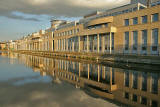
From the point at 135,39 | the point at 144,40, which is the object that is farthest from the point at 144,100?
the point at 135,39

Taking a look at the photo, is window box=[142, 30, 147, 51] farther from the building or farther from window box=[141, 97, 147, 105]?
window box=[141, 97, 147, 105]

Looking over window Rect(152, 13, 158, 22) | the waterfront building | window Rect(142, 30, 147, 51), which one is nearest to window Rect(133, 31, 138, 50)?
the waterfront building

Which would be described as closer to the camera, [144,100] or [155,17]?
[144,100]

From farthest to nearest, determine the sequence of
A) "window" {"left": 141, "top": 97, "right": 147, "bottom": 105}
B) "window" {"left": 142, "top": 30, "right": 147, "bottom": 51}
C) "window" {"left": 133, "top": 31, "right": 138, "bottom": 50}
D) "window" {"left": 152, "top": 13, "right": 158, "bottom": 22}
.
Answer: "window" {"left": 133, "top": 31, "right": 138, "bottom": 50} → "window" {"left": 142, "top": 30, "right": 147, "bottom": 51} → "window" {"left": 152, "top": 13, "right": 158, "bottom": 22} → "window" {"left": 141, "top": 97, "right": 147, "bottom": 105}

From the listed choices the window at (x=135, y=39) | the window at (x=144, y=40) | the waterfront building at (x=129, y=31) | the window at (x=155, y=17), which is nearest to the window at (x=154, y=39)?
the waterfront building at (x=129, y=31)

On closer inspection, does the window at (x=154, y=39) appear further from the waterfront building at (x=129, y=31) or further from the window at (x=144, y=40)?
the window at (x=144, y=40)

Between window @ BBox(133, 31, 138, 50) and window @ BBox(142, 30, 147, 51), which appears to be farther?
window @ BBox(133, 31, 138, 50)

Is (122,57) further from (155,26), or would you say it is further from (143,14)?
(143,14)

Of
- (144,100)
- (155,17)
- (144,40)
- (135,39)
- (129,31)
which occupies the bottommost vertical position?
(144,100)

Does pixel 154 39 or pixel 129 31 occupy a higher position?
pixel 129 31

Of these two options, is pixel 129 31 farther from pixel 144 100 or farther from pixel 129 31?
pixel 144 100

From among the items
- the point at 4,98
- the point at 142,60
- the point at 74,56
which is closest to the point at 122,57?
the point at 142,60

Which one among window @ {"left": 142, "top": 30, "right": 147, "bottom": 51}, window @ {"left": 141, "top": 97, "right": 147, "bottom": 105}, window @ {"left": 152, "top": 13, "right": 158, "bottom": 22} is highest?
window @ {"left": 152, "top": 13, "right": 158, "bottom": 22}

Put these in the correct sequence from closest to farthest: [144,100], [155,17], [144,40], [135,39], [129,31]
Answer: [144,100]
[155,17]
[144,40]
[135,39]
[129,31]
